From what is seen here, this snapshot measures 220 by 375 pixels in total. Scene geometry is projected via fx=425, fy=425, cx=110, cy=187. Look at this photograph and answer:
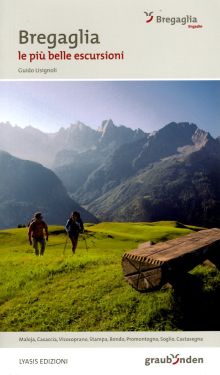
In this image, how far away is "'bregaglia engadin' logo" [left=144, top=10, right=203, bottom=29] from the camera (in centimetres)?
984

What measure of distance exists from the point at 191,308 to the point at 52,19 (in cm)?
720

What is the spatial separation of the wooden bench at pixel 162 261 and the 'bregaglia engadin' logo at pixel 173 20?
4998 millimetres

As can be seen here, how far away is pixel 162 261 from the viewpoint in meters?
7.63

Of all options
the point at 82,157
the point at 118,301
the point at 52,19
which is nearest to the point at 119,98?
the point at 52,19

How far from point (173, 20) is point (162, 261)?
5.68m

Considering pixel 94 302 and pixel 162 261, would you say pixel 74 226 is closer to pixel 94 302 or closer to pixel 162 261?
pixel 94 302

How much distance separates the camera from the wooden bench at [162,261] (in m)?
7.78

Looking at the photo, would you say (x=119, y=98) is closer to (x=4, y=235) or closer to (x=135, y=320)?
(x=135, y=320)
